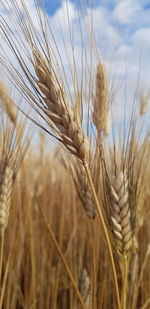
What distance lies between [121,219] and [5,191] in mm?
313

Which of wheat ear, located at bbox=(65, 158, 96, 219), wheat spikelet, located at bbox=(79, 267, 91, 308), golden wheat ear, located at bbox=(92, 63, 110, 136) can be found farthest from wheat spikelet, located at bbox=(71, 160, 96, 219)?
wheat spikelet, located at bbox=(79, 267, 91, 308)

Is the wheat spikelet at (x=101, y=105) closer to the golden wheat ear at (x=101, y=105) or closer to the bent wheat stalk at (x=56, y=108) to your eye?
the golden wheat ear at (x=101, y=105)

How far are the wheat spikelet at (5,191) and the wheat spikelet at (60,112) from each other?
11.8 inches

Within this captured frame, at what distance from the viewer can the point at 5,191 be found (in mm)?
1040

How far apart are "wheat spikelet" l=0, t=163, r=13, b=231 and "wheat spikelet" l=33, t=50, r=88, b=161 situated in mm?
300

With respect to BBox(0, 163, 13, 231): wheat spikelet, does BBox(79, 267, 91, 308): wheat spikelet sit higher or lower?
lower

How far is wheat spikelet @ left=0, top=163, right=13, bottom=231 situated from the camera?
1.04 m

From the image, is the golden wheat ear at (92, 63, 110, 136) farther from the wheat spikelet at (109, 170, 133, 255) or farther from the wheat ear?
the wheat spikelet at (109, 170, 133, 255)

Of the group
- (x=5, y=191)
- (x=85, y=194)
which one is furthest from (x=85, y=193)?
(x=5, y=191)

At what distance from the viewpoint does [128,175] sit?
94 centimetres

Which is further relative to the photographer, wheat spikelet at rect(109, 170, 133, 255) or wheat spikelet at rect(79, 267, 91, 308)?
wheat spikelet at rect(79, 267, 91, 308)

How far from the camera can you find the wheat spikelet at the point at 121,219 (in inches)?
34.5

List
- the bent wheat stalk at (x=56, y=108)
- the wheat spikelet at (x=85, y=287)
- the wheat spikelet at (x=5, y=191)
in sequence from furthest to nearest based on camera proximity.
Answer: the wheat spikelet at (x=85, y=287) → the wheat spikelet at (x=5, y=191) → the bent wheat stalk at (x=56, y=108)

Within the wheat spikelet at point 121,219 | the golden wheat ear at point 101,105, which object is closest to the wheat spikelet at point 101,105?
the golden wheat ear at point 101,105
